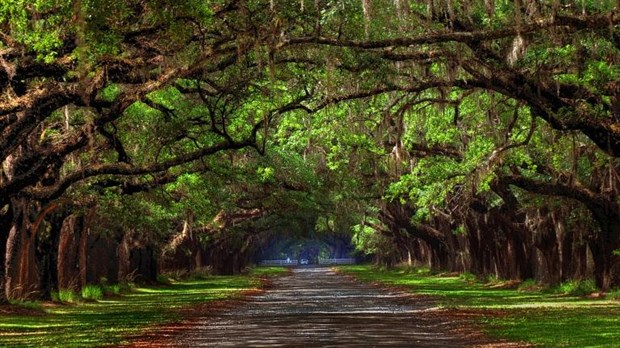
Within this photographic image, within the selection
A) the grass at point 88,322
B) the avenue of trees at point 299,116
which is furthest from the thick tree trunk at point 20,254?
the grass at point 88,322

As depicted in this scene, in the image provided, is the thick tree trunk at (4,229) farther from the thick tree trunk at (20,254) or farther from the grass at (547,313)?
the grass at (547,313)

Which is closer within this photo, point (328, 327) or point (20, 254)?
point (328, 327)

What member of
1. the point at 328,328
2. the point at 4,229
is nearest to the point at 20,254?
the point at 4,229

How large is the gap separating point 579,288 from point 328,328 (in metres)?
18.4

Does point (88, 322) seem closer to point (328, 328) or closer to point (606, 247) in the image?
point (328, 328)

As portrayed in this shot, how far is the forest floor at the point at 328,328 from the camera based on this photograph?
19.8m

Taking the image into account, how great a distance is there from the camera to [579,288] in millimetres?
39406

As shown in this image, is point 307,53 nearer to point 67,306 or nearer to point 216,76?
point 216,76

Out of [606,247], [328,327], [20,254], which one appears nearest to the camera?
[328,327]

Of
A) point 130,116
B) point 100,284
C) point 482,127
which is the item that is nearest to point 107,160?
point 130,116

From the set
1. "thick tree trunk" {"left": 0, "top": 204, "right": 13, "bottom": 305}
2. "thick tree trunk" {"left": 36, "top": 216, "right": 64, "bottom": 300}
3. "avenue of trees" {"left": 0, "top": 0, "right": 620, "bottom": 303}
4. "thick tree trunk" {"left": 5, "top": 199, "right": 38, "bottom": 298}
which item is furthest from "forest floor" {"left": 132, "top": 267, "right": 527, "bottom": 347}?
"thick tree trunk" {"left": 36, "top": 216, "right": 64, "bottom": 300}

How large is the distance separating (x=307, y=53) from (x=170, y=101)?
23.9 feet

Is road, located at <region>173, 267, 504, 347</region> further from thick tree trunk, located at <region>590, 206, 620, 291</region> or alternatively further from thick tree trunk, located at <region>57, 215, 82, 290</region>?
thick tree trunk, located at <region>57, 215, 82, 290</region>

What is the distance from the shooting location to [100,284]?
4756 centimetres
